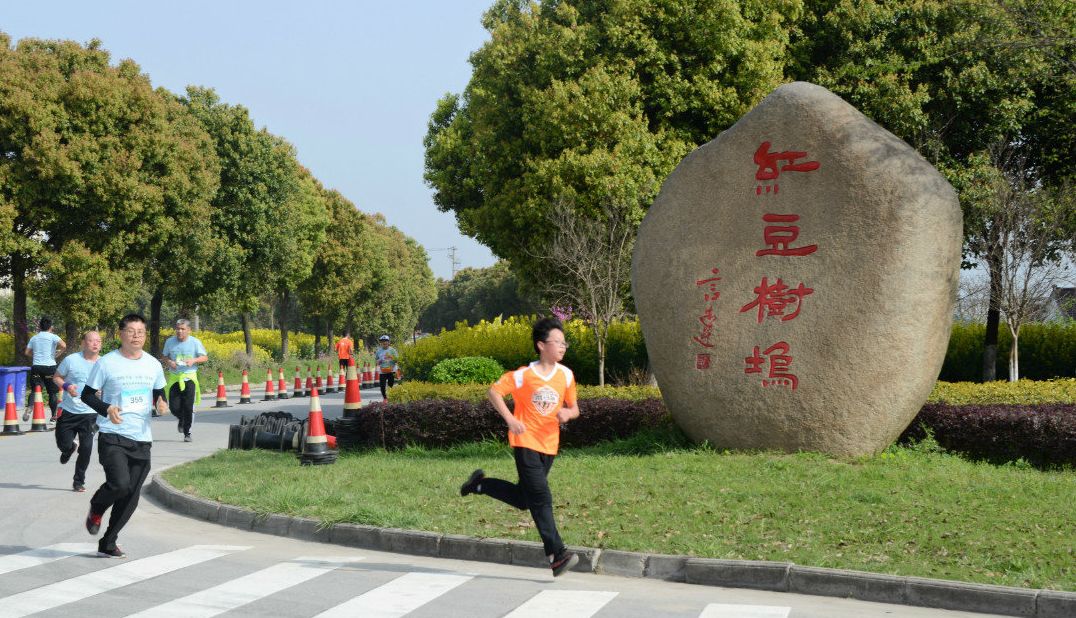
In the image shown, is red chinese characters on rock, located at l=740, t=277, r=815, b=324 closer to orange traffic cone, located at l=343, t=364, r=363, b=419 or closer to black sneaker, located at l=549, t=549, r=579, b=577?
black sneaker, located at l=549, t=549, r=579, b=577

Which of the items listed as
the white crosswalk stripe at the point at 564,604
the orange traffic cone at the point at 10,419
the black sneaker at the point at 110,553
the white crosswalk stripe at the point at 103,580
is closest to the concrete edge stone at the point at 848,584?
the white crosswalk stripe at the point at 564,604

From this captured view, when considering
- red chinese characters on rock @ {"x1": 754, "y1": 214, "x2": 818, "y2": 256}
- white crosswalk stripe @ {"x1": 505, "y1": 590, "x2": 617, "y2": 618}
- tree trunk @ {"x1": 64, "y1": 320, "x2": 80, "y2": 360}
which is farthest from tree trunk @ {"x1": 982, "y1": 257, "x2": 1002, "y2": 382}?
tree trunk @ {"x1": 64, "y1": 320, "x2": 80, "y2": 360}

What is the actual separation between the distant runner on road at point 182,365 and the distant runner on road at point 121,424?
6858 mm

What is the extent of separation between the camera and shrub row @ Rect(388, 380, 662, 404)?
49.3ft

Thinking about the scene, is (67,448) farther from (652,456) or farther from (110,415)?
(652,456)

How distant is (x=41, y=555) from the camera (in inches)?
323

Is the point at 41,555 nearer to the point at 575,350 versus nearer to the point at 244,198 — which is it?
the point at 575,350

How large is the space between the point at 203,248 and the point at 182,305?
5.35 meters

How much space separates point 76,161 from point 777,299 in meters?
23.0

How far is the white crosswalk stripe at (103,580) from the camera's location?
6.56 meters

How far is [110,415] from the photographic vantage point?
8.14 meters

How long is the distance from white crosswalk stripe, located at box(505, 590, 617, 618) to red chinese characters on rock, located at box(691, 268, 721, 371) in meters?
5.24

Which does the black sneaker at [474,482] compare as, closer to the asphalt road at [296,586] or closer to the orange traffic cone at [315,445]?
the asphalt road at [296,586]

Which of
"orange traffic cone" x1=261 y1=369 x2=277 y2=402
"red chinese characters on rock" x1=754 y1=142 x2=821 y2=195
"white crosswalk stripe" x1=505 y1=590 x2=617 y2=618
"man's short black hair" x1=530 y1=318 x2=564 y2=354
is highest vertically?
"red chinese characters on rock" x1=754 y1=142 x2=821 y2=195
